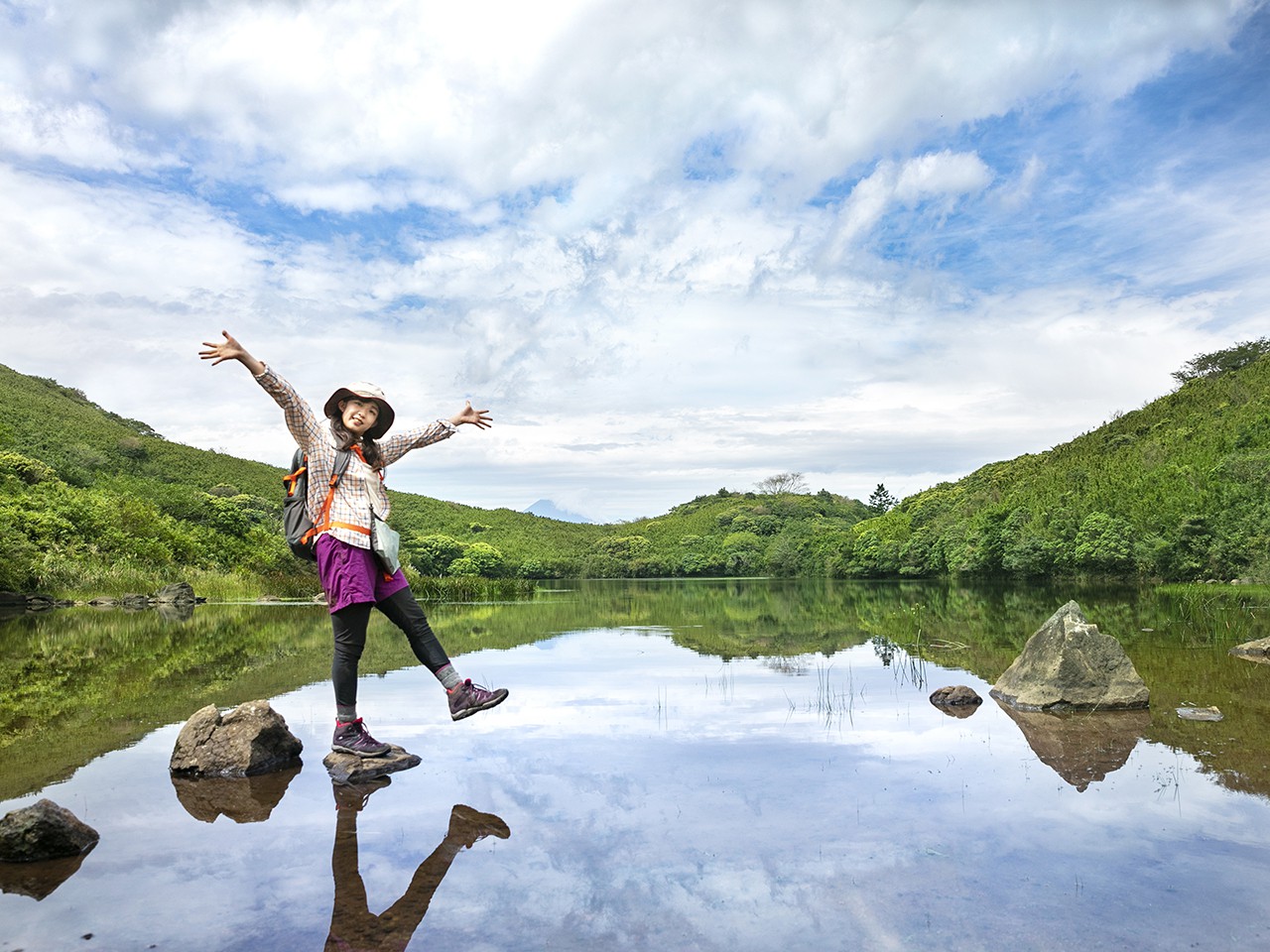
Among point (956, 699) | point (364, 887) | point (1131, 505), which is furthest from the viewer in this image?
point (1131, 505)

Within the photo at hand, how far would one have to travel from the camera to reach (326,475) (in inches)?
205

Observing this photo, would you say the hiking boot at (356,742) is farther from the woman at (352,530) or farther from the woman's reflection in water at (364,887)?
the woman's reflection in water at (364,887)

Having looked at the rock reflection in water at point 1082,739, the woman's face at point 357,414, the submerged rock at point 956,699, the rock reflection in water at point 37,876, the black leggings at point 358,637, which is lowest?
the rock reflection in water at point 37,876

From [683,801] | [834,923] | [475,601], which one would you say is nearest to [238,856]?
[683,801]

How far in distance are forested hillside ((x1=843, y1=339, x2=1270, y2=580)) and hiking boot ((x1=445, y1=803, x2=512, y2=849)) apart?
24.0 meters

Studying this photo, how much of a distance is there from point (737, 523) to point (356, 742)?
63.2 meters

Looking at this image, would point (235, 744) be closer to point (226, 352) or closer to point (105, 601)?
point (226, 352)

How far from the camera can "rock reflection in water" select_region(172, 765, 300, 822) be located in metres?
4.11

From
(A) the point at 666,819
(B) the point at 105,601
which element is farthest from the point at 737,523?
(A) the point at 666,819

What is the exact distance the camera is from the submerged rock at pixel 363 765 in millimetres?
4652

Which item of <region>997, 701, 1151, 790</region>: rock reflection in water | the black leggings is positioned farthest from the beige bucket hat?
<region>997, 701, 1151, 790</region>: rock reflection in water

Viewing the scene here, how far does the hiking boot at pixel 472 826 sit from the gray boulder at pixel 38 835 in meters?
1.46

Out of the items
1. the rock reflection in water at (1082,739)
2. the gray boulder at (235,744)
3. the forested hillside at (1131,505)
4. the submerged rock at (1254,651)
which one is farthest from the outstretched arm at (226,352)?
the forested hillside at (1131,505)

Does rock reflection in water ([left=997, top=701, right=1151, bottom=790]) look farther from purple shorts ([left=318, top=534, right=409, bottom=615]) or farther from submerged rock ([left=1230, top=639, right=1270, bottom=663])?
purple shorts ([left=318, top=534, right=409, bottom=615])
